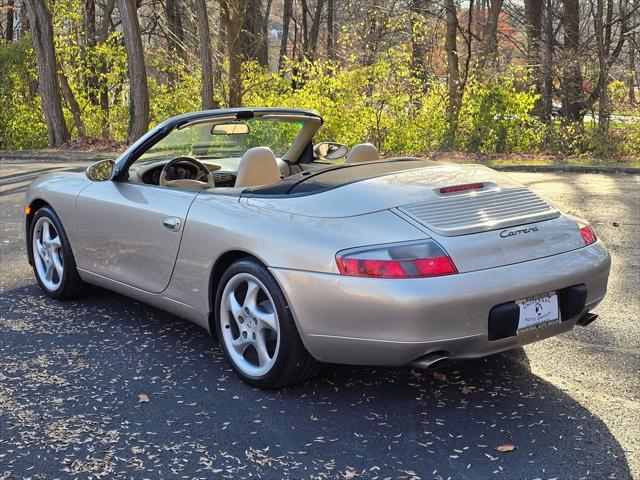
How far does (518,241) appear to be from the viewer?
11.8 feet

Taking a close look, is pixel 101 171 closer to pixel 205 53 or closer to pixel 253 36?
pixel 205 53

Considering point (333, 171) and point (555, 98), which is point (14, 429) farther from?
point (555, 98)

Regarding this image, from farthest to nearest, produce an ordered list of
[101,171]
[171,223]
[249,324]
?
[101,171], [171,223], [249,324]

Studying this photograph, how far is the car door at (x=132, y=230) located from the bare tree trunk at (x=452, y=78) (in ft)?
45.2

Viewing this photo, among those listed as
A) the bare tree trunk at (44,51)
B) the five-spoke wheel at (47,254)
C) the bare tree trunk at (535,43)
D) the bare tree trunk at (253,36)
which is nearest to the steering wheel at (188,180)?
the five-spoke wheel at (47,254)

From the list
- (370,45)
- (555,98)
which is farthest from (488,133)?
(370,45)

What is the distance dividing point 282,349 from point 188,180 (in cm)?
148

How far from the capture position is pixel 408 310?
128 inches

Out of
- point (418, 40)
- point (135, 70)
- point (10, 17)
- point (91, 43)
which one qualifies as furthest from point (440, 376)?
point (10, 17)

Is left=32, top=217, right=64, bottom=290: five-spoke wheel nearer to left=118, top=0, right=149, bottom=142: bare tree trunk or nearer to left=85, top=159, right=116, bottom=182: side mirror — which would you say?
left=85, top=159, right=116, bottom=182: side mirror

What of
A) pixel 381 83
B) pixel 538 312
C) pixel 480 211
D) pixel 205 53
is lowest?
pixel 538 312

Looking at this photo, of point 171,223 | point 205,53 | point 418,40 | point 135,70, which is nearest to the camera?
point 171,223

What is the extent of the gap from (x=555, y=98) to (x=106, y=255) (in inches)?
717

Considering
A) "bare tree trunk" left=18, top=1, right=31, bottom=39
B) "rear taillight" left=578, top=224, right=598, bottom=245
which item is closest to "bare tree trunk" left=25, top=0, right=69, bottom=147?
"bare tree trunk" left=18, top=1, right=31, bottom=39
